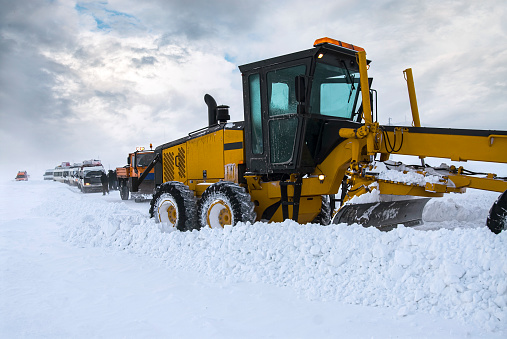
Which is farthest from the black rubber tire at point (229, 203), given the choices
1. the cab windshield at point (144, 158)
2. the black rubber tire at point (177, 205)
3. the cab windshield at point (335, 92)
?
the cab windshield at point (144, 158)

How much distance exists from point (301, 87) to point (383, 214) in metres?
2.48

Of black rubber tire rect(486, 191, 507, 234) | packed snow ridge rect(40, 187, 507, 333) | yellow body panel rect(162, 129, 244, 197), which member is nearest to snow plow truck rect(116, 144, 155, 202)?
yellow body panel rect(162, 129, 244, 197)

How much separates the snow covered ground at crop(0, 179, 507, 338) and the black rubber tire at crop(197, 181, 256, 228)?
2.06ft

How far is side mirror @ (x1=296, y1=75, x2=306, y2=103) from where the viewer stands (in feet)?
20.7

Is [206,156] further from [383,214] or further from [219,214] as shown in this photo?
[383,214]

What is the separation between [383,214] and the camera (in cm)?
672

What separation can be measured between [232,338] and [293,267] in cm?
171

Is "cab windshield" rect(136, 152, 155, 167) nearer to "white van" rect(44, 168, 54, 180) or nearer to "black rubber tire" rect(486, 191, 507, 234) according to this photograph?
"black rubber tire" rect(486, 191, 507, 234)

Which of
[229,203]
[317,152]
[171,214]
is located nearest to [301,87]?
[317,152]

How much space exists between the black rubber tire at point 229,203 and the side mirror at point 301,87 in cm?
192

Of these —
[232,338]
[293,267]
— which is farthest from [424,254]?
[232,338]

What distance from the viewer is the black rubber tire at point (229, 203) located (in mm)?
6945

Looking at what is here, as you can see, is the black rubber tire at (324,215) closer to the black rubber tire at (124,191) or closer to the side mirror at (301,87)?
the side mirror at (301,87)

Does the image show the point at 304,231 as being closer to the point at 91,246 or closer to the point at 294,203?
the point at 294,203
